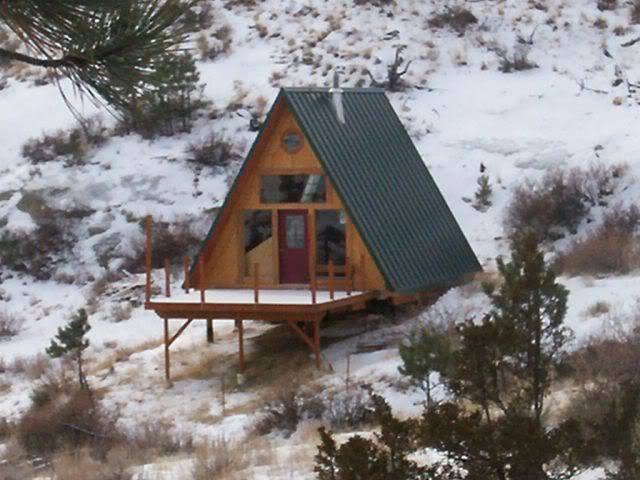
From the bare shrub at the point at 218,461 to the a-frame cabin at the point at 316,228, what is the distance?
5.49 meters

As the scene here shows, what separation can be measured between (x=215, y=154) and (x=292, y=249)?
1002 cm

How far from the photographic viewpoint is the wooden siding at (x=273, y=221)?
20484 mm

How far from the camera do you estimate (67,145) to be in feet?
106

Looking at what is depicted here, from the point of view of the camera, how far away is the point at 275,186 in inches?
827

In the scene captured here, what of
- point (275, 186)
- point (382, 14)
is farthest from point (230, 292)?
point (382, 14)

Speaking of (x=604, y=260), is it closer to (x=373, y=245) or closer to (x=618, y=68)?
(x=373, y=245)

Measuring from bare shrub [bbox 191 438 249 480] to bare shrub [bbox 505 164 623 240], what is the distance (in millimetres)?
12893

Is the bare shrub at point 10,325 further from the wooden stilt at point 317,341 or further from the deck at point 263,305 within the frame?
the wooden stilt at point 317,341

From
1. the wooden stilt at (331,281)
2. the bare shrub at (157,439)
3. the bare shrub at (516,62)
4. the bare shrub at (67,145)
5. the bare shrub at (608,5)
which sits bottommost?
the bare shrub at (157,439)

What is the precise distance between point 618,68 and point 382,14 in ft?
22.8

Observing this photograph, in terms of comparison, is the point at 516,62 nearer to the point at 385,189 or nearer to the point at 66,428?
the point at 385,189

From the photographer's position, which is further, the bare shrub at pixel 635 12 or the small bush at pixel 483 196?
the bare shrub at pixel 635 12

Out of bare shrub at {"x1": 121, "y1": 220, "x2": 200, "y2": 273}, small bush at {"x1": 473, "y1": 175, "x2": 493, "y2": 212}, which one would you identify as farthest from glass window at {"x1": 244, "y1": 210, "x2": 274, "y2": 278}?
small bush at {"x1": 473, "y1": 175, "x2": 493, "y2": 212}

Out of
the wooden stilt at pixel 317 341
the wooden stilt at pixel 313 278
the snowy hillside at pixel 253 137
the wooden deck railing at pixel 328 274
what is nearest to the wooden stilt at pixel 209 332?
the snowy hillside at pixel 253 137
